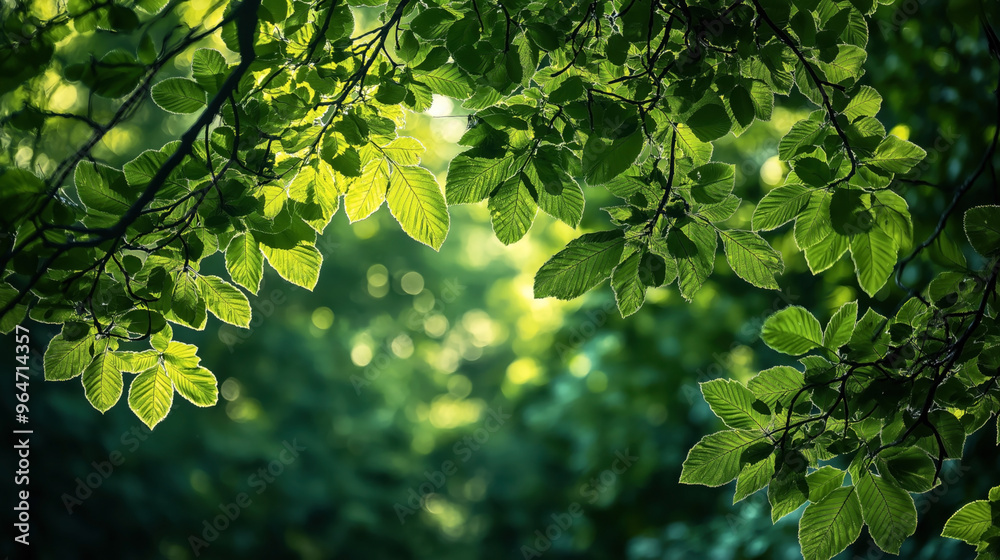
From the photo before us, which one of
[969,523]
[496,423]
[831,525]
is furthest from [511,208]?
[496,423]

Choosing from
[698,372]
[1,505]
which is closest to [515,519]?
[698,372]

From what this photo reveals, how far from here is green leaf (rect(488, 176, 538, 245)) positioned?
1.34m

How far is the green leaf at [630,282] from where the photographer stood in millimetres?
1318

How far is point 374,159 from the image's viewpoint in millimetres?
1430

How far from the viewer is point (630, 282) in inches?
52.1

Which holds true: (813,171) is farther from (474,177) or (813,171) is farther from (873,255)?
(474,177)

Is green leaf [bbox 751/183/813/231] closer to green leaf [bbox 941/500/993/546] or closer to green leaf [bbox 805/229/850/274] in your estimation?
green leaf [bbox 805/229/850/274]

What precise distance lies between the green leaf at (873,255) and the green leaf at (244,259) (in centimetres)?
126

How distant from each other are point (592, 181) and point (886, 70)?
3645mm

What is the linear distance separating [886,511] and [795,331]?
1.27 feet

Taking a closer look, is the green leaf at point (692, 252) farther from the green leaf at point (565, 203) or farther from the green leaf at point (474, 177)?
the green leaf at point (474, 177)

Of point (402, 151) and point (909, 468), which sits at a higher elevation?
point (402, 151)

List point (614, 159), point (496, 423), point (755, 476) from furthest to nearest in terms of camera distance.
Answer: point (496, 423), point (755, 476), point (614, 159)

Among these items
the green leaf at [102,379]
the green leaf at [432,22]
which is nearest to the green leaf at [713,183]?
the green leaf at [432,22]
